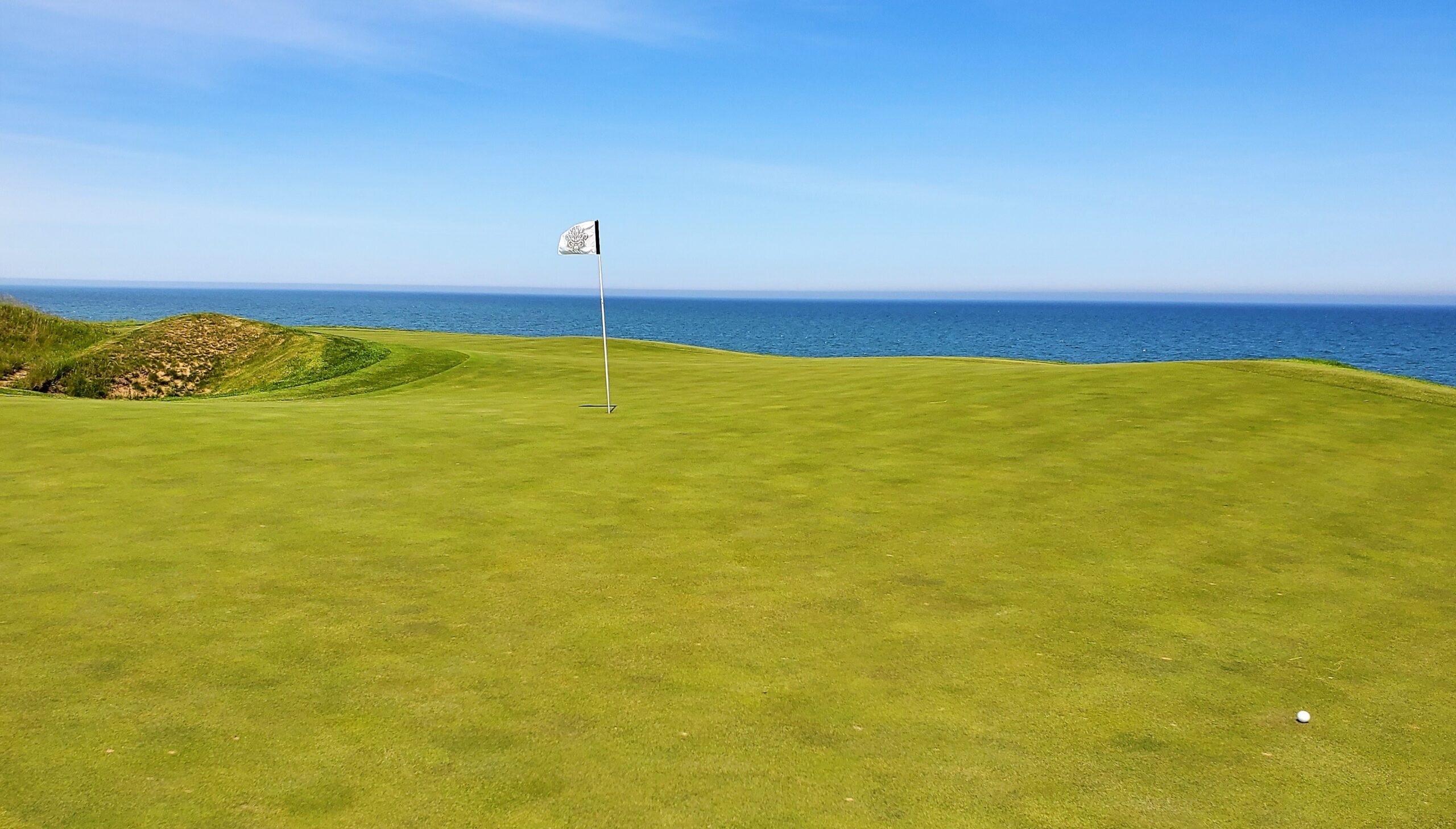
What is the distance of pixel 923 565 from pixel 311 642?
5.69m

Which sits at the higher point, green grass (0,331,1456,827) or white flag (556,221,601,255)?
white flag (556,221,601,255)

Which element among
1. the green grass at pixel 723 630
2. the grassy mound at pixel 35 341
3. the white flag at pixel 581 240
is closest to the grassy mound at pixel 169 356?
the grassy mound at pixel 35 341

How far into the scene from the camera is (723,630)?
732 centimetres

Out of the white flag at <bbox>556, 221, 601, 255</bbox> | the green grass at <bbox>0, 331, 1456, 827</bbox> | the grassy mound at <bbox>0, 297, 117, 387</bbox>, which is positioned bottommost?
the green grass at <bbox>0, 331, 1456, 827</bbox>

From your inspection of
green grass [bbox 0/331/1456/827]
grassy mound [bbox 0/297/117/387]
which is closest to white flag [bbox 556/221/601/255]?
green grass [bbox 0/331/1456/827]

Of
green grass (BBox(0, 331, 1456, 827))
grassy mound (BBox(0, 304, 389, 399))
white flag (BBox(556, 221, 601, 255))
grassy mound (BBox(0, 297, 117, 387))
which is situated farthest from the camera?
grassy mound (BBox(0, 304, 389, 399))

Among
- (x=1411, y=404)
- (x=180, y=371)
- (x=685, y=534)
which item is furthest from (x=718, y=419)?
(x=180, y=371)

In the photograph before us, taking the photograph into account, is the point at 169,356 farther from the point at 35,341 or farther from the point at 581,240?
the point at 581,240

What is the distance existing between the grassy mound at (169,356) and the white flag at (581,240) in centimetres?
1558

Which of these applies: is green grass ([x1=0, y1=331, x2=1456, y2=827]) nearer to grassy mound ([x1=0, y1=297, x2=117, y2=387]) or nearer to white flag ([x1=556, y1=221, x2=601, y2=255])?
white flag ([x1=556, y1=221, x2=601, y2=255])

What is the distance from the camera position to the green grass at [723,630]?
5051mm

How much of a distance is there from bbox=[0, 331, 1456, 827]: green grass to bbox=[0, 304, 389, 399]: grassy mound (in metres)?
18.7

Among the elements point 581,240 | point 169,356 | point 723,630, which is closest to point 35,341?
point 169,356

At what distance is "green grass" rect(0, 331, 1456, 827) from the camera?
5051mm
